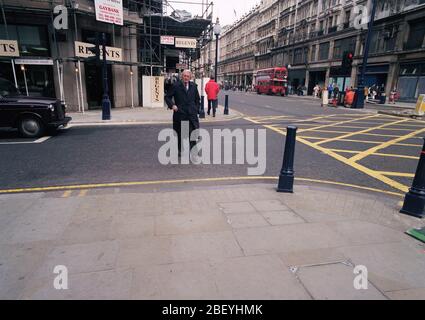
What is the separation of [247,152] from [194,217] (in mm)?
4035

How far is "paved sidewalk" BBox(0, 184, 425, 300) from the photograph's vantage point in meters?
2.38

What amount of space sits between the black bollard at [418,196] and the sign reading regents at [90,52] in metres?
14.8

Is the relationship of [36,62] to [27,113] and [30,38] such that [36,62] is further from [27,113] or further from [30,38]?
[27,113]

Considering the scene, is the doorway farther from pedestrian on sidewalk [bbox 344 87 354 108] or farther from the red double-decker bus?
the red double-decker bus

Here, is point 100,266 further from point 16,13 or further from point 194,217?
point 16,13

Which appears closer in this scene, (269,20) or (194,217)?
(194,217)

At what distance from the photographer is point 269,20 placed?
213ft

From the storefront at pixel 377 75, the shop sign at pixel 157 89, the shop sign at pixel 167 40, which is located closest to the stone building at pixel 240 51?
the storefront at pixel 377 75

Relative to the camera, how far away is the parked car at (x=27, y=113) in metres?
8.39

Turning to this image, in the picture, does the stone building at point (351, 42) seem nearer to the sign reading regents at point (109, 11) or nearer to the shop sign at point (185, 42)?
the shop sign at point (185, 42)

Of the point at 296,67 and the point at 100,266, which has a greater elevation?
the point at 296,67

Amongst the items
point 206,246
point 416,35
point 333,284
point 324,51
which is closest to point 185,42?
point 206,246

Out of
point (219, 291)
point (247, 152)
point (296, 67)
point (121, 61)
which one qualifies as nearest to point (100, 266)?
point (219, 291)
